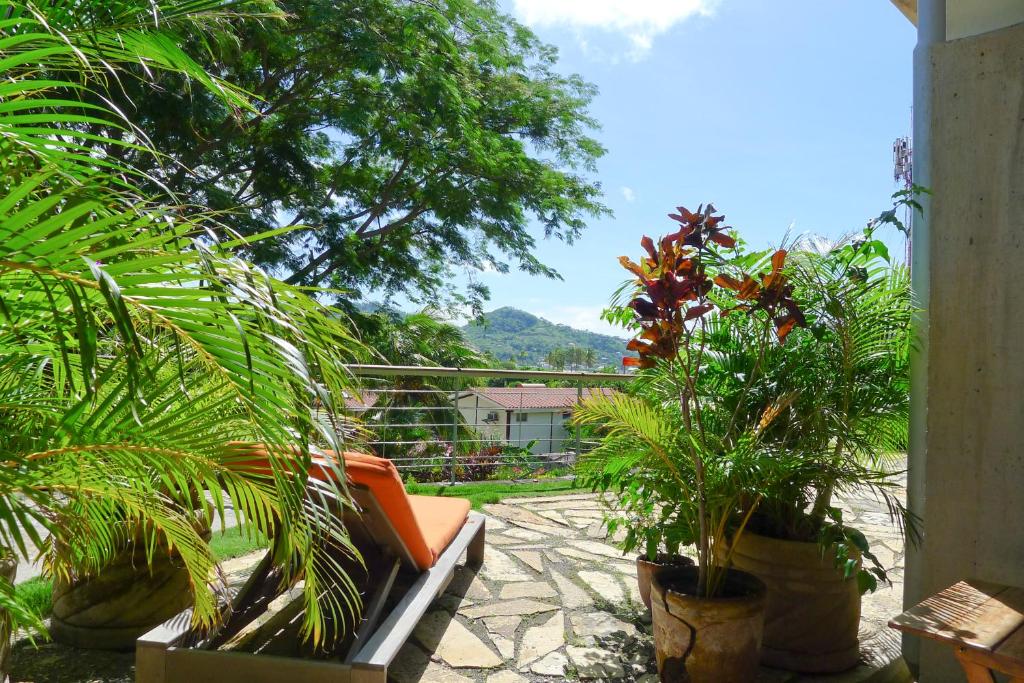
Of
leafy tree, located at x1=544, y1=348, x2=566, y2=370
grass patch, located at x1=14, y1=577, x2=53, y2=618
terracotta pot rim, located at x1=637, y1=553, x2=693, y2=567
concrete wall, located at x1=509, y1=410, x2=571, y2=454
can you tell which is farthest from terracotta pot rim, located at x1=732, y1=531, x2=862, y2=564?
leafy tree, located at x1=544, y1=348, x2=566, y2=370

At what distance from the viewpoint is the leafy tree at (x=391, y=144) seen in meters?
7.57

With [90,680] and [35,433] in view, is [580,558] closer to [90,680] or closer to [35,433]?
[90,680]

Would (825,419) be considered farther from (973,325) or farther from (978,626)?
(978,626)

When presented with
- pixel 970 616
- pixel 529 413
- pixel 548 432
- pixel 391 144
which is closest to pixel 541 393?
pixel 548 432

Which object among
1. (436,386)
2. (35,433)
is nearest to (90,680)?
(35,433)

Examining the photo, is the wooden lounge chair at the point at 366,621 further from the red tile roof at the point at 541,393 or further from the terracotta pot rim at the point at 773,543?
the terracotta pot rim at the point at 773,543

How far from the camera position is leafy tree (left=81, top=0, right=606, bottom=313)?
24.8 ft

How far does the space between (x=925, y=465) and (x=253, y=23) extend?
25.4 ft

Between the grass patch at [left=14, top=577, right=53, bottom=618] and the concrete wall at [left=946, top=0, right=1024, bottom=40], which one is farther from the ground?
the concrete wall at [left=946, top=0, right=1024, bottom=40]

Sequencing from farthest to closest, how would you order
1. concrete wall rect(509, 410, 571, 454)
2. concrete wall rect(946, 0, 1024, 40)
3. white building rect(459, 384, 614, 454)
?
concrete wall rect(509, 410, 571, 454), white building rect(459, 384, 614, 454), concrete wall rect(946, 0, 1024, 40)

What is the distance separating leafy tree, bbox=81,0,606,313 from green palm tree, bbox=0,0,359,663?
5811 millimetres

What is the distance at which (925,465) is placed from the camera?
93.4 inches

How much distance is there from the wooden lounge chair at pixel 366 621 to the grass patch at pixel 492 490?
237 centimetres

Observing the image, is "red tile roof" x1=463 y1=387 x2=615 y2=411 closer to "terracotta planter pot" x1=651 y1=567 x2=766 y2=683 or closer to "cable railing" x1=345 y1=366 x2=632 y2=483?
"cable railing" x1=345 y1=366 x2=632 y2=483
